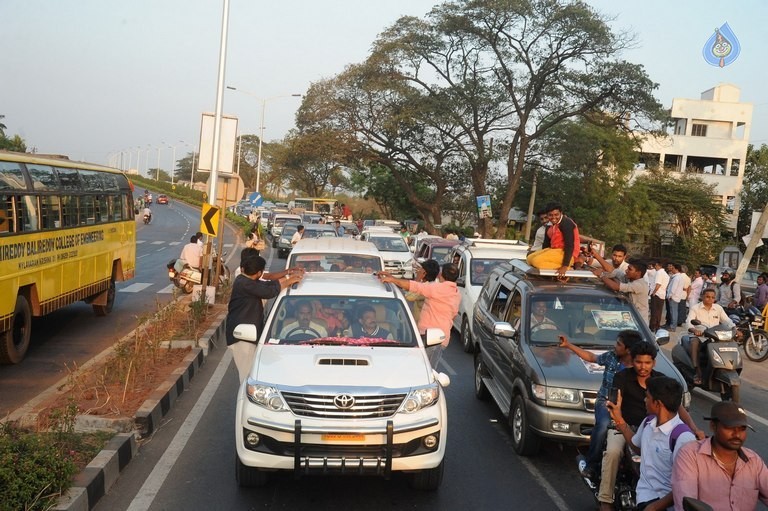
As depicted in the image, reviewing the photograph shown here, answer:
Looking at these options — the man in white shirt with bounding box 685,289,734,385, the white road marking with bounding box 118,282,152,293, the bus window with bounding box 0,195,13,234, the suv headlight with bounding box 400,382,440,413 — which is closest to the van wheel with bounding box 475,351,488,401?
the man in white shirt with bounding box 685,289,734,385

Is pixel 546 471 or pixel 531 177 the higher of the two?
pixel 531 177

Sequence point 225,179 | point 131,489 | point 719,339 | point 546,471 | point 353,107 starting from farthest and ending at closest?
1. point 353,107
2. point 225,179
3. point 719,339
4. point 546,471
5. point 131,489

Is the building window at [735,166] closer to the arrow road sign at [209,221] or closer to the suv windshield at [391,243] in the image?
the suv windshield at [391,243]

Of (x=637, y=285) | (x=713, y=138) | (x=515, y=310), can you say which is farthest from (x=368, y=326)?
(x=713, y=138)

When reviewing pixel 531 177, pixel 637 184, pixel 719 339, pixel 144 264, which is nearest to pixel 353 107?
pixel 531 177

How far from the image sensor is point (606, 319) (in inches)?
319

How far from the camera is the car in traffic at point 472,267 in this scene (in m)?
13.5

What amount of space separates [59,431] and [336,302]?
2547 mm

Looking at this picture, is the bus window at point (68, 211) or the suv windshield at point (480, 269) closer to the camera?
the bus window at point (68, 211)

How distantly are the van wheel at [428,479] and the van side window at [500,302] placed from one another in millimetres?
3232

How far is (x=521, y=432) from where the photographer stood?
7.31 m

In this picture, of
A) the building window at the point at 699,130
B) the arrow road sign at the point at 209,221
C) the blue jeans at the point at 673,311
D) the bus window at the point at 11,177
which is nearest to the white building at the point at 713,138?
the building window at the point at 699,130

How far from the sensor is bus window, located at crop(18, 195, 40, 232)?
1103 cm

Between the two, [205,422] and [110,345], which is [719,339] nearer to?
[205,422]
